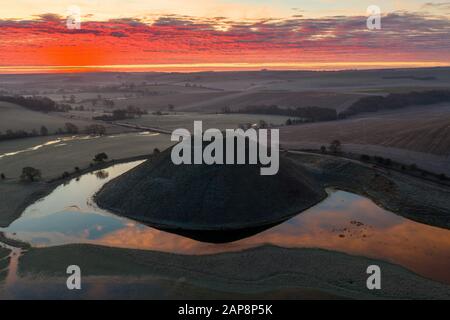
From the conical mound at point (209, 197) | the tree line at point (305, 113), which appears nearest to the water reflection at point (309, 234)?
the conical mound at point (209, 197)

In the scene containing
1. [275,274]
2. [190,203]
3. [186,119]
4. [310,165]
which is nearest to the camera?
[275,274]

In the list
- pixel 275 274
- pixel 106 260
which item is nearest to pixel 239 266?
pixel 275 274

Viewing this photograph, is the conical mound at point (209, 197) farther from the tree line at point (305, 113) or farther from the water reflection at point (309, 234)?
the tree line at point (305, 113)

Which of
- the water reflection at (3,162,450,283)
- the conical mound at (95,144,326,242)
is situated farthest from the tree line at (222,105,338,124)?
the water reflection at (3,162,450,283)

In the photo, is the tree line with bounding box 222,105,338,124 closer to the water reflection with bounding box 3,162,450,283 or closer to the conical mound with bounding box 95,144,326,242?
the conical mound with bounding box 95,144,326,242

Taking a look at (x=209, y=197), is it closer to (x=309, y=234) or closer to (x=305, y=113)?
(x=309, y=234)

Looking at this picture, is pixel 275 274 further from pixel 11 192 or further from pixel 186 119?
pixel 186 119
